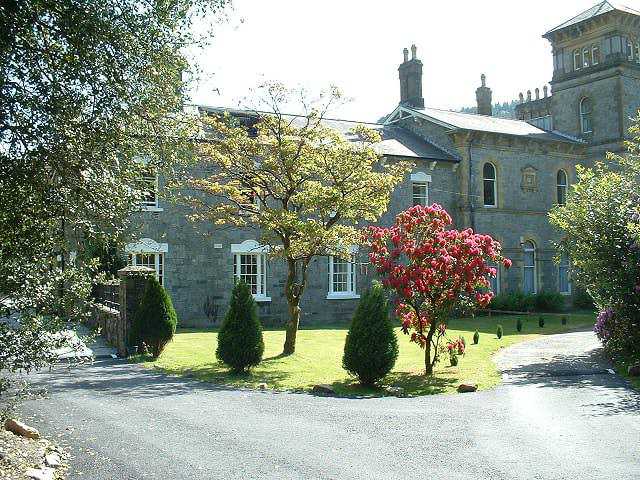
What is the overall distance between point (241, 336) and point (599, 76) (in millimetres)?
31550

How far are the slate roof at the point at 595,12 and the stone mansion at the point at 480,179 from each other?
105 mm

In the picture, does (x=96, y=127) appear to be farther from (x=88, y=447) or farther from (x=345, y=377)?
(x=345, y=377)

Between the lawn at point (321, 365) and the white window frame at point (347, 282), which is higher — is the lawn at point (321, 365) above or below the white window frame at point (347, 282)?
below

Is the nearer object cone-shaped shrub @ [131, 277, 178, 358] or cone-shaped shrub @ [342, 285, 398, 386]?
cone-shaped shrub @ [342, 285, 398, 386]

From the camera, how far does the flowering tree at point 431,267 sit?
47.7 feet

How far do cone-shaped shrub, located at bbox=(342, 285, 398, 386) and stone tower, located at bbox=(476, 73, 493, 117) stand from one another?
3010 centimetres

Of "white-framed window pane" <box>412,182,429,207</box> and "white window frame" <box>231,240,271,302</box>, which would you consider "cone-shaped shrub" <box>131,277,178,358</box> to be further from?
"white-framed window pane" <box>412,182,429,207</box>

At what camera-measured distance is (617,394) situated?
12398 millimetres

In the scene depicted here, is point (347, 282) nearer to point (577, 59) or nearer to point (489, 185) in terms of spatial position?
point (489, 185)

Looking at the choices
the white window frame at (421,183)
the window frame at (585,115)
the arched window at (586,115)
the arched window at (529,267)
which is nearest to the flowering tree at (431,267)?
the white window frame at (421,183)

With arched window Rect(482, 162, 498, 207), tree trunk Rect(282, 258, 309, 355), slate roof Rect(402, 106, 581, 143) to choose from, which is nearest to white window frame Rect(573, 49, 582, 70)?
slate roof Rect(402, 106, 581, 143)

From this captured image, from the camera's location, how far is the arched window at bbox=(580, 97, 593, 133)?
38.5 m

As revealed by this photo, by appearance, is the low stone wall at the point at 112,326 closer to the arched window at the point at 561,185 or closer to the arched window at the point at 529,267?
the arched window at the point at 529,267

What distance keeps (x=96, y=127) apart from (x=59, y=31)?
1.14 m
